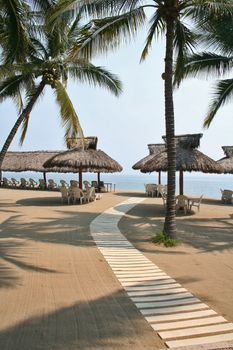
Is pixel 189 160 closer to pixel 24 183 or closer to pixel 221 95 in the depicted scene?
pixel 221 95

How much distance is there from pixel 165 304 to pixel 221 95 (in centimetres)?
971

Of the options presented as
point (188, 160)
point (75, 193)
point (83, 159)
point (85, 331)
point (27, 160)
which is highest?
point (27, 160)

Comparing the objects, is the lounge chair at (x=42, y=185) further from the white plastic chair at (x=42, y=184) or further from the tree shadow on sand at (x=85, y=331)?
the tree shadow on sand at (x=85, y=331)

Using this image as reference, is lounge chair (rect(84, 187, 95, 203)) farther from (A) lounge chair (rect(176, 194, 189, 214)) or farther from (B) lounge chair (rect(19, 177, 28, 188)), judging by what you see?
(B) lounge chair (rect(19, 177, 28, 188))

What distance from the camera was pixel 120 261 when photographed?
22.5 feet

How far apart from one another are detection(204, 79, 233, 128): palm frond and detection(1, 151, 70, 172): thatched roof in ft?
56.4

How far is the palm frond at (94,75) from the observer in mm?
14688

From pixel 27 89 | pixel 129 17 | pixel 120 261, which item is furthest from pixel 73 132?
pixel 120 261

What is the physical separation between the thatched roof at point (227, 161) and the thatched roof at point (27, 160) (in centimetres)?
1235

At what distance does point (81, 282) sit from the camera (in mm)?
5543

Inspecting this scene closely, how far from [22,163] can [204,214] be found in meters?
18.6

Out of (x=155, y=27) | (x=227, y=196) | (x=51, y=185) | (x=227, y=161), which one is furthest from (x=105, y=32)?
(x=51, y=185)

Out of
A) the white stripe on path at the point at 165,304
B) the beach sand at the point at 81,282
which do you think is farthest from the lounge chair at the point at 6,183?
the white stripe on path at the point at 165,304

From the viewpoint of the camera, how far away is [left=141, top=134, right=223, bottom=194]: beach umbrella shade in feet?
50.8
